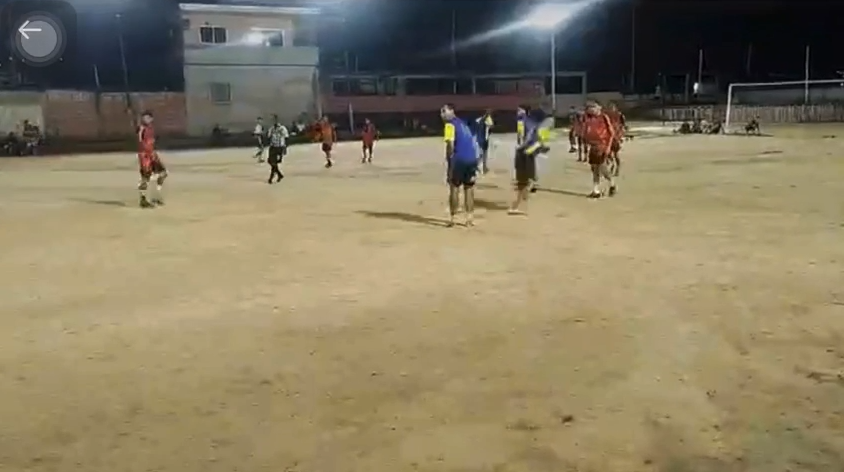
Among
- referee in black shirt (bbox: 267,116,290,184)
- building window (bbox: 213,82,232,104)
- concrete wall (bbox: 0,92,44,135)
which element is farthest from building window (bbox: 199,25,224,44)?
referee in black shirt (bbox: 267,116,290,184)

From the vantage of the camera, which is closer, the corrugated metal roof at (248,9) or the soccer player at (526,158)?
the soccer player at (526,158)

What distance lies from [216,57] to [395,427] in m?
46.6

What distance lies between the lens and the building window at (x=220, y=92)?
48.8 metres

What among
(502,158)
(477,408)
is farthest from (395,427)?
(502,158)

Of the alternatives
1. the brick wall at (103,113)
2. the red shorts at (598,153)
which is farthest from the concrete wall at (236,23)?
the red shorts at (598,153)

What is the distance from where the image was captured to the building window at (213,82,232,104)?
48750 mm

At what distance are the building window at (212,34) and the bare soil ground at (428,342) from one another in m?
37.2

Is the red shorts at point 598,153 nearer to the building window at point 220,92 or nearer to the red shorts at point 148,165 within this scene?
the red shorts at point 148,165

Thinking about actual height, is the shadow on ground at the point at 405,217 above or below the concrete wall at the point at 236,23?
below

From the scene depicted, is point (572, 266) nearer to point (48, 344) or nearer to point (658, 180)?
point (48, 344)

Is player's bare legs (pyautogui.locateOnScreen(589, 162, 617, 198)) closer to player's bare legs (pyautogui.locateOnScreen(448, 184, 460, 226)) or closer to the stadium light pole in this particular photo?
player's bare legs (pyautogui.locateOnScreen(448, 184, 460, 226))

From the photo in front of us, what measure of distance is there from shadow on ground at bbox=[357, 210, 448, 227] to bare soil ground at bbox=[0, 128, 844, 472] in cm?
13

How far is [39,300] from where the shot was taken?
846cm

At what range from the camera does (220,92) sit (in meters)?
49.1
